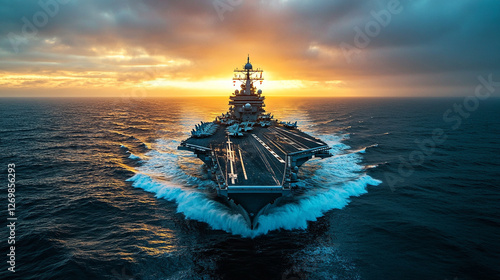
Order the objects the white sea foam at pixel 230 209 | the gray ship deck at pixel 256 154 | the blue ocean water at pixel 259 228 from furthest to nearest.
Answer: the white sea foam at pixel 230 209 → the gray ship deck at pixel 256 154 → the blue ocean water at pixel 259 228

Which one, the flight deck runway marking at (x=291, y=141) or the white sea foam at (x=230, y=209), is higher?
the flight deck runway marking at (x=291, y=141)

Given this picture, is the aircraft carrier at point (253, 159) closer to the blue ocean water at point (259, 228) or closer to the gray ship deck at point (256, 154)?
the gray ship deck at point (256, 154)

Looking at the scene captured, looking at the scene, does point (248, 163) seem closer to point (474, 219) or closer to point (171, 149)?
point (474, 219)

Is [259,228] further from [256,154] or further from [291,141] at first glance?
[291,141]

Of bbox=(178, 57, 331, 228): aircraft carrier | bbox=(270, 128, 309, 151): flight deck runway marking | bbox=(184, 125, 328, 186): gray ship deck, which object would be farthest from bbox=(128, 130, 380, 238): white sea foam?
bbox=(270, 128, 309, 151): flight deck runway marking

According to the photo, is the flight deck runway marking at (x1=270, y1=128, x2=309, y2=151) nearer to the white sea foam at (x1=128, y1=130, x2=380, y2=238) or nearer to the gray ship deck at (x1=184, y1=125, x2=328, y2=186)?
the gray ship deck at (x1=184, y1=125, x2=328, y2=186)

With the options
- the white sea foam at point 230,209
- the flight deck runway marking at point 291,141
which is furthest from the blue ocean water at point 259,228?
the flight deck runway marking at point 291,141

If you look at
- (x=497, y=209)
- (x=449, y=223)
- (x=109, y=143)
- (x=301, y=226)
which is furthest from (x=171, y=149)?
(x=497, y=209)
